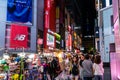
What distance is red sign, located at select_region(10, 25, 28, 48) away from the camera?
1928cm

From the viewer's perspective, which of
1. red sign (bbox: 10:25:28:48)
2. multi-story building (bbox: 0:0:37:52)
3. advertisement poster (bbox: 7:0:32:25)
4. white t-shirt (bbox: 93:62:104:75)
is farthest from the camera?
advertisement poster (bbox: 7:0:32:25)

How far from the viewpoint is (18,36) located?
1964cm

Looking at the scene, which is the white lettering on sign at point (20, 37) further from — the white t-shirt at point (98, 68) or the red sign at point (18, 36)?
the white t-shirt at point (98, 68)

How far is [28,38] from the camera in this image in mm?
20703

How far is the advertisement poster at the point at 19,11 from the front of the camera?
19506 mm

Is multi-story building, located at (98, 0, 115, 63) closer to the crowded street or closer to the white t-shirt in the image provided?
the crowded street

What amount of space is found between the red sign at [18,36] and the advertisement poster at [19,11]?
64 cm

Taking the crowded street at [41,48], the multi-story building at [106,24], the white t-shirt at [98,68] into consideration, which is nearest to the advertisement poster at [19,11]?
the crowded street at [41,48]

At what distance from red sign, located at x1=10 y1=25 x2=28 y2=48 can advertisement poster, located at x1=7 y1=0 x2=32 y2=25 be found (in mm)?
644

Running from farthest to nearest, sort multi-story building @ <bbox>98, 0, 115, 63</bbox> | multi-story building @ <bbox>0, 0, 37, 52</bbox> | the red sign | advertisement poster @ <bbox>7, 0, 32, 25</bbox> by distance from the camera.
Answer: advertisement poster @ <bbox>7, 0, 32, 25</bbox>
the red sign
multi-story building @ <bbox>0, 0, 37, 52</bbox>
multi-story building @ <bbox>98, 0, 115, 63</bbox>

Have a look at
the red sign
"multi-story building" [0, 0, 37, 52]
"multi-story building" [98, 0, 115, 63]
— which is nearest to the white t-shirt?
"multi-story building" [98, 0, 115, 63]

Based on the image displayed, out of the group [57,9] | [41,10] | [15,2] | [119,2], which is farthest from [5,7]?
[119,2]

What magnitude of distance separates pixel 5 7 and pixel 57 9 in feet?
40.1

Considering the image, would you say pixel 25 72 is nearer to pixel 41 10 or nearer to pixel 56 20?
pixel 41 10
